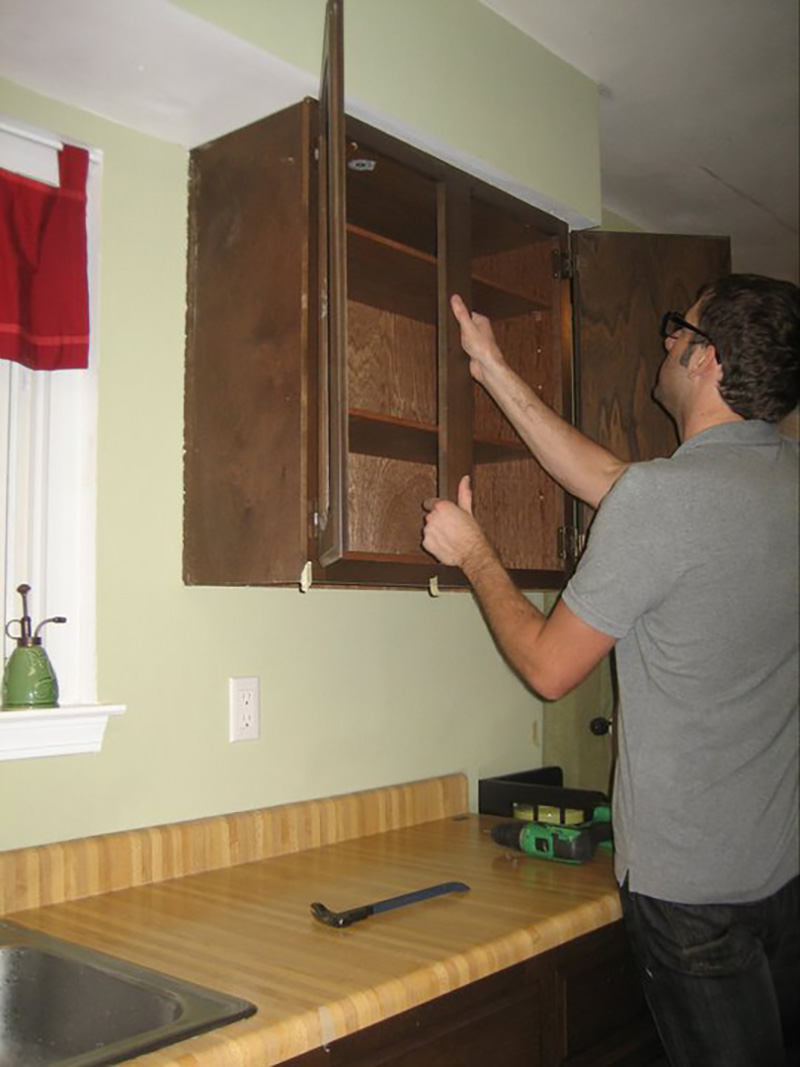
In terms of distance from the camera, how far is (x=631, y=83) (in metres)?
2.39

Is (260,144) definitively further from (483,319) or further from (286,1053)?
(286,1053)

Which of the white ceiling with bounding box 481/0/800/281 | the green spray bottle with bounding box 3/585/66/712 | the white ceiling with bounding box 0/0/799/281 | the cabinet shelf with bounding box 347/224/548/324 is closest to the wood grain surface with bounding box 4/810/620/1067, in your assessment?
the green spray bottle with bounding box 3/585/66/712

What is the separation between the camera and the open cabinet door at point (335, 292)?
4.34 ft

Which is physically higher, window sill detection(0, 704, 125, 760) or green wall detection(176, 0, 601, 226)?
green wall detection(176, 0, 601, 226)

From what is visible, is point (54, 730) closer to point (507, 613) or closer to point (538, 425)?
point (507, 613)

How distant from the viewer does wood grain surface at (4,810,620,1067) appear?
111 cm

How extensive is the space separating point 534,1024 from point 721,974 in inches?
11.4

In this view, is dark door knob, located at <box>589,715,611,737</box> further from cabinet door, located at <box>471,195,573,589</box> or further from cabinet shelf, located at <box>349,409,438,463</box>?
cabinet shelf, located at <box>349,409,438,463</box>

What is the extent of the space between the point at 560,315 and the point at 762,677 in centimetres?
102

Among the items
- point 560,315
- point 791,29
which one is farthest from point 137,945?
point 791,29

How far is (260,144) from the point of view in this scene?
1.65 metres

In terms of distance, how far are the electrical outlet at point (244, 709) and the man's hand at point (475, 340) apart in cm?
72

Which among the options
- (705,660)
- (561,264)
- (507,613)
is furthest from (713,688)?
(561,264)

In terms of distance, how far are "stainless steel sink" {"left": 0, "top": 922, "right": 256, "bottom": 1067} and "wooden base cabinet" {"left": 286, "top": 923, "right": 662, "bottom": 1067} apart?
0.14m
